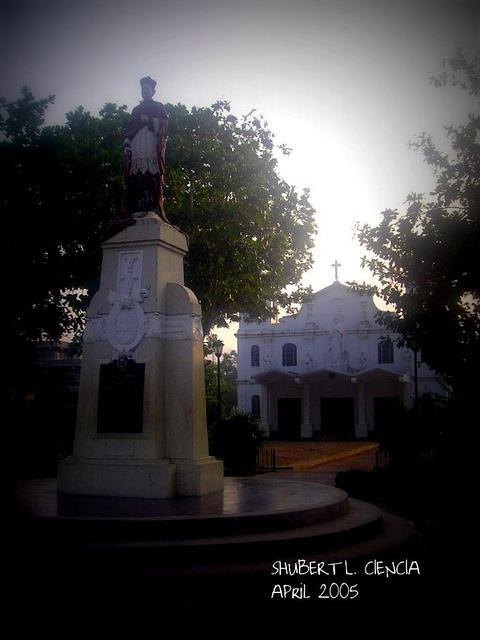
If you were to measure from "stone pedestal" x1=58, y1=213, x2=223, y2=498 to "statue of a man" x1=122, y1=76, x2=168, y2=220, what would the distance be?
48cm

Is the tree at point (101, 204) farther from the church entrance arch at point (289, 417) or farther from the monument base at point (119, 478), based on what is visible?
the church entrance arch at point (289, 417)

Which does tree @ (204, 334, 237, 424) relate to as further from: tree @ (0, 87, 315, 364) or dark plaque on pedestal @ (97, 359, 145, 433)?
dark plaque on pedestal @ (97, 359, 145, 433)

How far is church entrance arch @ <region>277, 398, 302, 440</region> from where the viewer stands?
42.5 metres

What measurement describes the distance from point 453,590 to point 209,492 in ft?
11.6

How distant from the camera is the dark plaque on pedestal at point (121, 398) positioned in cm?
862

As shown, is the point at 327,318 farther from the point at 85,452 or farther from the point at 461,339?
the point at 85,452

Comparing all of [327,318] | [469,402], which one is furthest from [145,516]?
[327,318]

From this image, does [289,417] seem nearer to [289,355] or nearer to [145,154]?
[289,355]

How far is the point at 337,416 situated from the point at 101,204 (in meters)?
27.8

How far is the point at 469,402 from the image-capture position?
10352mm

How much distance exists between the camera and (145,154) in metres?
9.41

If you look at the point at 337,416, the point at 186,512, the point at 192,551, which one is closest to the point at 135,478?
the point at 186,512

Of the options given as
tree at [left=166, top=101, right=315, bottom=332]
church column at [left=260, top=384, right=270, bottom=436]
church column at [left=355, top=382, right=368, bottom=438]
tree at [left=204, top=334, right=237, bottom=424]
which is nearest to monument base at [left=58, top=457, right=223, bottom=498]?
tree at [left=166, top=101, right=315, bottom=332]

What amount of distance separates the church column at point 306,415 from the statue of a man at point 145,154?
33.2 m
